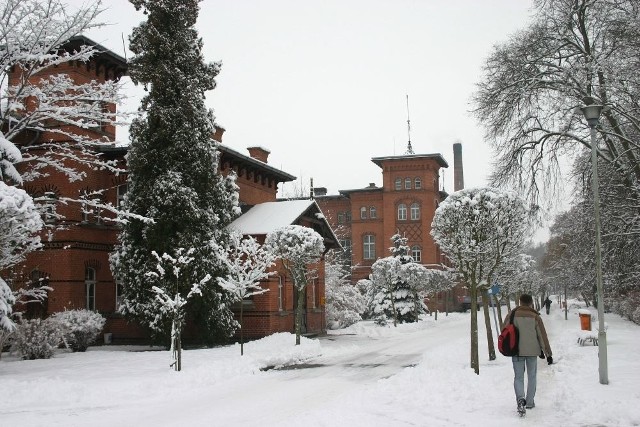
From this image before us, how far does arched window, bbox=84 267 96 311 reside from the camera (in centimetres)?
2572

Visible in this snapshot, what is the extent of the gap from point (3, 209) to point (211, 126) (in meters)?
11.2

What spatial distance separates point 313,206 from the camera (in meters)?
30.1

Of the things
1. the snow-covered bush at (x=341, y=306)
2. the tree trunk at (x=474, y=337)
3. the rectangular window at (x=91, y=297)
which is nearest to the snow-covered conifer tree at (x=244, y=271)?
the tree trunk at (x=474, y=337)

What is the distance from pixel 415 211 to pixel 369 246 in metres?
6.24

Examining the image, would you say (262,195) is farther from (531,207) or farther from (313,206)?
(531,207)

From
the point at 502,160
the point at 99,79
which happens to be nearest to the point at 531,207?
the point at 502,160

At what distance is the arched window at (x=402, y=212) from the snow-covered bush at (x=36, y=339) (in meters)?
43.3

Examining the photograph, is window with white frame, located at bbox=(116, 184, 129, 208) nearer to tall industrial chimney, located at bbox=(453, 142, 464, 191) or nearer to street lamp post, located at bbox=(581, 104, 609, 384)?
street lamp post, located at bbox=(581, 104, 609, 384)

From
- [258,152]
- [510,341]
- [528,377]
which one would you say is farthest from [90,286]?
[528,377]

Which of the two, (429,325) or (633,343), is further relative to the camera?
(429,325)

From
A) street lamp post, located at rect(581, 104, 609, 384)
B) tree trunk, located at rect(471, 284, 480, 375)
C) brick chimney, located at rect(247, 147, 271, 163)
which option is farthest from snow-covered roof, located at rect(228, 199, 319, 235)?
street lamp post, located at rect(581, 104, 609, 384)

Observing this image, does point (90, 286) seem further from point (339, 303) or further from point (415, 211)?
point (415, 211)

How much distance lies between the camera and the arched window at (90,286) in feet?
84.4

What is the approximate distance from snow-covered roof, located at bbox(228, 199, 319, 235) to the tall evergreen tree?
383 cm
